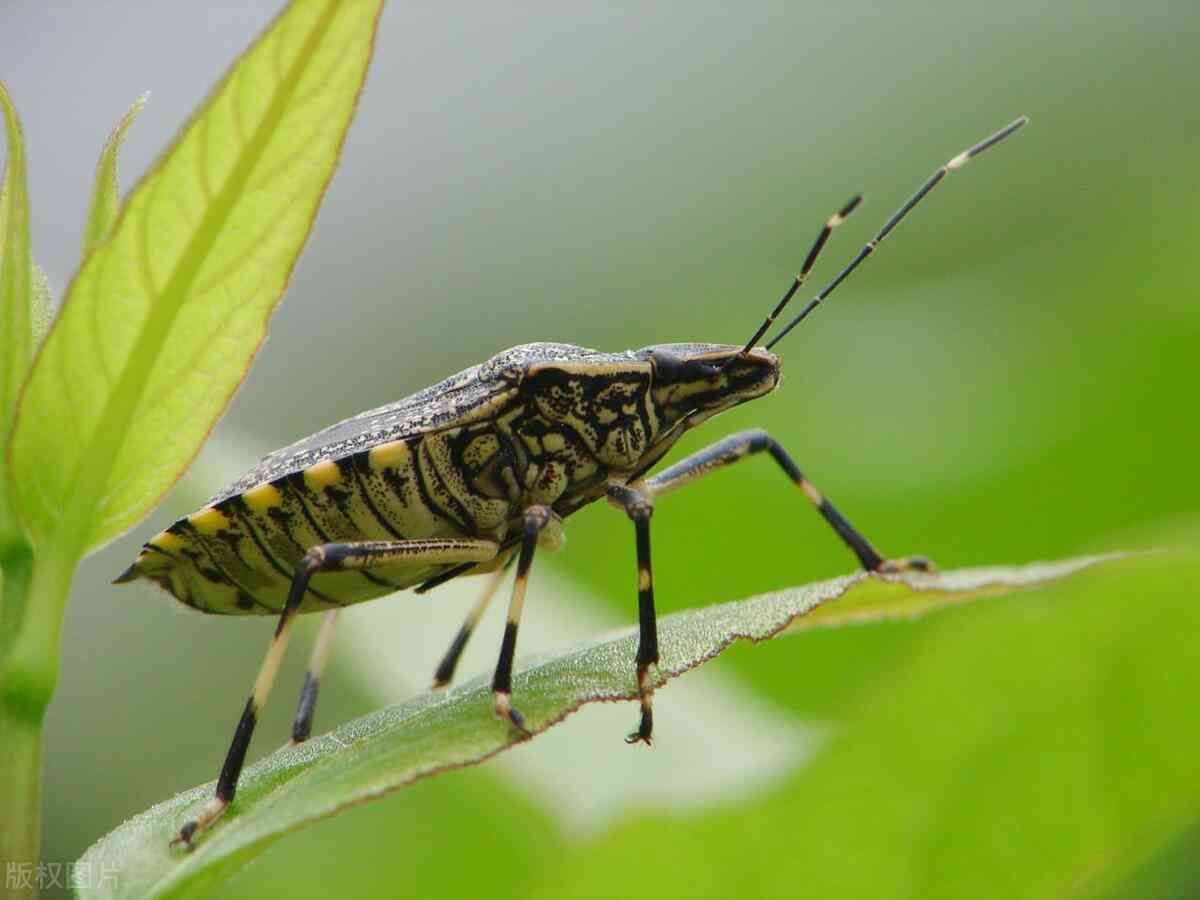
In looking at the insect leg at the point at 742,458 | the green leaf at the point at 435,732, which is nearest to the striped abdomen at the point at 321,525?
the insect leg at the point at 742,458

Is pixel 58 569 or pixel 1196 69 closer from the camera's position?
pixel 58 569

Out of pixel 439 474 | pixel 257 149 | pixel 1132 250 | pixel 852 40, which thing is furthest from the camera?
pixel 852 40

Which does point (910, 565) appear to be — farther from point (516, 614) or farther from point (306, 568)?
point (306, 568)

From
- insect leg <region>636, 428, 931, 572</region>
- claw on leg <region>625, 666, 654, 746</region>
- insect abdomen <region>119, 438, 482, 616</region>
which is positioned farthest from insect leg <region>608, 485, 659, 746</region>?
insect abdomen <region>119, 438, 482, 616</region>

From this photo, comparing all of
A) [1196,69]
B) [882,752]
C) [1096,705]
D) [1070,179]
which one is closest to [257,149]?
[882,752]

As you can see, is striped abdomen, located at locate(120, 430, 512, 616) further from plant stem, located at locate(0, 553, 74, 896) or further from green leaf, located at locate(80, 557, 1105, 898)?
plant stem, located at locate(0, 553, 74, 896)

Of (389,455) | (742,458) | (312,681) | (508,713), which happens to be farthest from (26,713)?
(742,458)

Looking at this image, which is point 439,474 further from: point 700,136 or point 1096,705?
point 700,136

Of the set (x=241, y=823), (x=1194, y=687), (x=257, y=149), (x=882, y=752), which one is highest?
(x=257, y=149)
